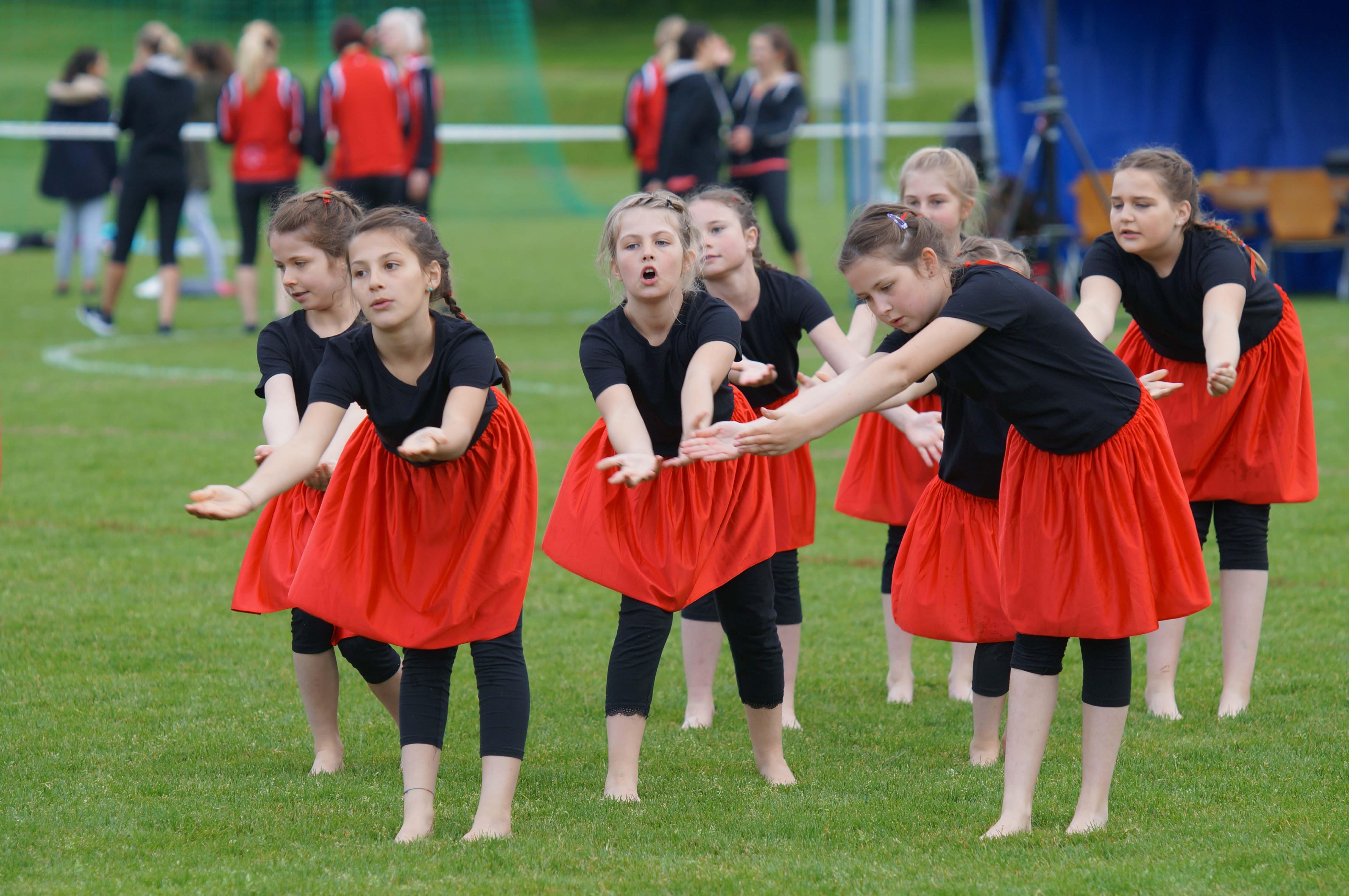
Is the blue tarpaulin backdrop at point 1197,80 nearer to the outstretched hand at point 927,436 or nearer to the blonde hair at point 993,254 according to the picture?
the blonde hair at point 993,254

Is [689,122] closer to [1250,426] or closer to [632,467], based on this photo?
[1250,426]

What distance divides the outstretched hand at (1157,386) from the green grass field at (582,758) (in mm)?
1045

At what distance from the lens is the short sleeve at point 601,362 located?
3850 millimetres

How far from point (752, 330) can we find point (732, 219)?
38 cm

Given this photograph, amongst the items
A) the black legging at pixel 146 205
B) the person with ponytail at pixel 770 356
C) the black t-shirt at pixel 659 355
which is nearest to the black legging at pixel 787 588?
the person with ponytail at pixel 770 356

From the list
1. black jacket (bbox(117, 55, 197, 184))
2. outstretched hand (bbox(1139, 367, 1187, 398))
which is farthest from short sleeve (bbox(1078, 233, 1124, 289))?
black jacket (bbox(117, 55, 197, 184))

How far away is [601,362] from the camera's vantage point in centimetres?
387

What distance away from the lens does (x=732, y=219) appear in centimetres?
451

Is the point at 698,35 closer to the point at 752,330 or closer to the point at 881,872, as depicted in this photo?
the point at 752,330

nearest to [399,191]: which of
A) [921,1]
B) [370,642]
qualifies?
[370,642]

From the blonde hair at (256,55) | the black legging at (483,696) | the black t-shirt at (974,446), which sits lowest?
the black legging at (483,696)

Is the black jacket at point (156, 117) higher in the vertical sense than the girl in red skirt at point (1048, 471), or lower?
higher

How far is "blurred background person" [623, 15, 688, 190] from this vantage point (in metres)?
13.5

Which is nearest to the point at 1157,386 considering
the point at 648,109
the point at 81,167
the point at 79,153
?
the point at 648,109
